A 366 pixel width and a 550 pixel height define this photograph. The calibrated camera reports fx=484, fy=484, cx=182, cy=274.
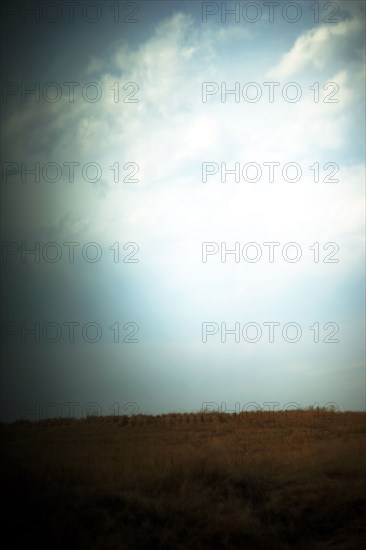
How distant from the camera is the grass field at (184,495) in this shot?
8.30 metres

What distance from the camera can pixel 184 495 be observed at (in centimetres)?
977

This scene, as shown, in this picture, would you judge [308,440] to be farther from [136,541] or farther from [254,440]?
[136,541]

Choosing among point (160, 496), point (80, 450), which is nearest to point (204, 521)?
point (160, 496)

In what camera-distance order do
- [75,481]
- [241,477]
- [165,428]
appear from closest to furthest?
[75,481]
[241,477]
[165,428]

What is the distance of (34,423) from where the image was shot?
71.0 ft

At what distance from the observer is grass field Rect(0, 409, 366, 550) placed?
830cm

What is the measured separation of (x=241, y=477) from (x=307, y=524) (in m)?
1.99

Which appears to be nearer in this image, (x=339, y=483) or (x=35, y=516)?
(x=35, y=516)

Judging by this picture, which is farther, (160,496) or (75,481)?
(75,481)

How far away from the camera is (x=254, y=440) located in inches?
675

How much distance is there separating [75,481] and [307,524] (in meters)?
4.85

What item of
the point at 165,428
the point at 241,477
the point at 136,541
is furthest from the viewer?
the point at 165,428

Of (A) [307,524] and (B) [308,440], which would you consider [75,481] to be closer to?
(A) [307,524]

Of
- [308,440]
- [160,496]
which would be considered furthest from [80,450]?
[308,440]
